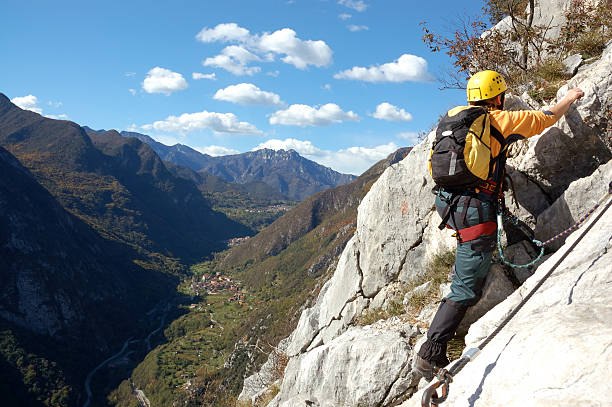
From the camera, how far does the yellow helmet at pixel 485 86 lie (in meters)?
5.74

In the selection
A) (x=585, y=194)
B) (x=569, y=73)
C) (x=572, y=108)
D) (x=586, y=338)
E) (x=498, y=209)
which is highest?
(x=569, y=73)

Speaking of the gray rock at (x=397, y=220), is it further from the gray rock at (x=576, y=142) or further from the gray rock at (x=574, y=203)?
the gray rock at (x=574, y=203)

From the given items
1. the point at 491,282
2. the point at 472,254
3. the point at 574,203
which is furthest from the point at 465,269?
the point at 574,203

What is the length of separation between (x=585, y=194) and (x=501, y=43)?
305 inches

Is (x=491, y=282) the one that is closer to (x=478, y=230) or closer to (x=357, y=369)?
(x=478, y=230)

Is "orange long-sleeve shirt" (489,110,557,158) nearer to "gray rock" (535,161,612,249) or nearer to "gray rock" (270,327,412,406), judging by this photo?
"gray rock" (535,161,612,249)

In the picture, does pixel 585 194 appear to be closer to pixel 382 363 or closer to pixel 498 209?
pixel 498 209

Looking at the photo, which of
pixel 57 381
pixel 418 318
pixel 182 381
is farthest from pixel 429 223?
pixel 57 381

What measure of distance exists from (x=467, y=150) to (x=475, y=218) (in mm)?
1057

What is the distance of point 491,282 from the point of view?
270 inches

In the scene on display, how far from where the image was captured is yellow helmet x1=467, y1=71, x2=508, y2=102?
226 inches

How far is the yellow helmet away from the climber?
2 centimetres

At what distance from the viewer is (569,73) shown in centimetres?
888

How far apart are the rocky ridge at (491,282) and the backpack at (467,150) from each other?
194 cm
